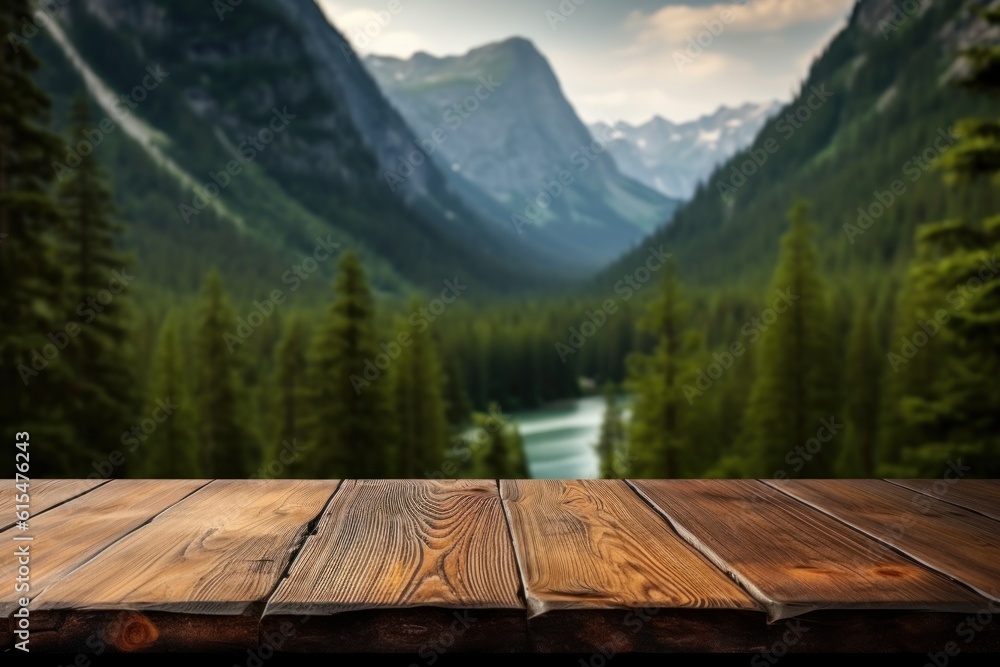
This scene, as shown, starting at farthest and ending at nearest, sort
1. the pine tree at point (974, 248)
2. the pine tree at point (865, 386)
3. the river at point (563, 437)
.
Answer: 1. the river at point (563, 437)
2. the pine tree at point (865, 386)
3. the pine tree at point (974, 248)

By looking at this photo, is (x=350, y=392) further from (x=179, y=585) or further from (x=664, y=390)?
(x=179, y=585)

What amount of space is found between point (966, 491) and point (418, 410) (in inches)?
1038

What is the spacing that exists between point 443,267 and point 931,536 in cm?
19646

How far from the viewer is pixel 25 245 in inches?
567

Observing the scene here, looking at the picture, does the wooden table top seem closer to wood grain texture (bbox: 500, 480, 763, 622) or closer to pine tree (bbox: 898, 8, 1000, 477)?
wood grain texture (bbox: 500, 480, 763, 622)

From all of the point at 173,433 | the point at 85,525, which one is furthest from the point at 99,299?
the point at 85,525

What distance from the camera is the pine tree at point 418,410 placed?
27.7 meters

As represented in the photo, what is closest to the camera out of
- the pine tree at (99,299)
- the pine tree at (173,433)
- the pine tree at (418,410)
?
the pine tree at (99,299)

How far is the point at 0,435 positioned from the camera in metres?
15.3

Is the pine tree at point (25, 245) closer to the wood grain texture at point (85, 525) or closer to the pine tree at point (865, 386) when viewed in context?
the wood grain texture at point (85, 525)

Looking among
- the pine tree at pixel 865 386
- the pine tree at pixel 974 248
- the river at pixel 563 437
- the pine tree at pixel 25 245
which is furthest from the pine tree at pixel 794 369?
the pine tree at pixel 25 245

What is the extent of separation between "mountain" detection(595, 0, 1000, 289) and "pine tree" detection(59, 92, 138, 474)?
82.4m

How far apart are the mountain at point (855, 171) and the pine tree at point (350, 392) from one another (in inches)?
3032

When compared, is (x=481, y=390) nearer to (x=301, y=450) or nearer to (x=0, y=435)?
(x=301, y=450)
